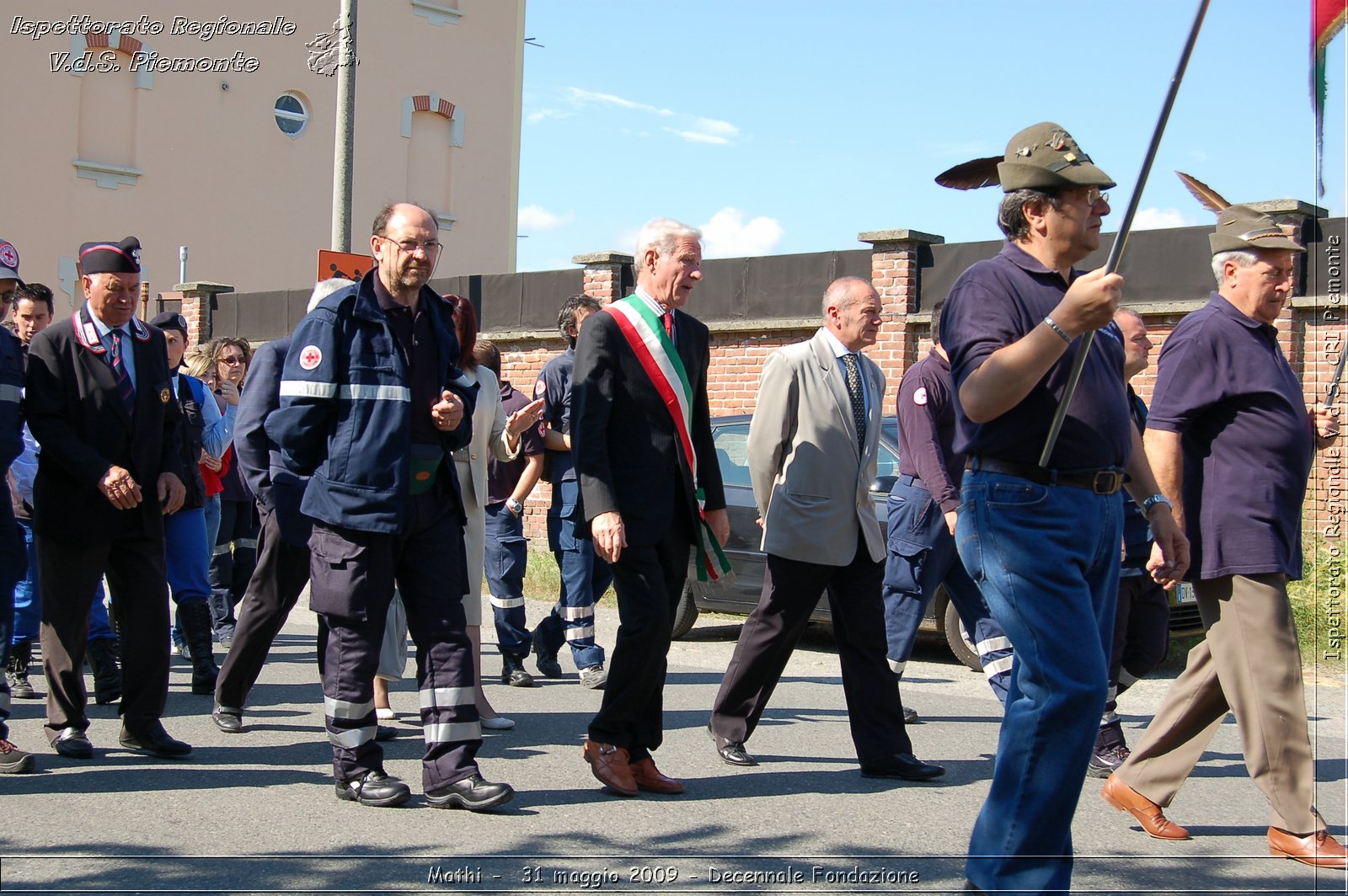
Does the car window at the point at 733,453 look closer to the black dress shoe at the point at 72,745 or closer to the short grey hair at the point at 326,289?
the short grey hair at the point at 326,289

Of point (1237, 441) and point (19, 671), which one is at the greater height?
point (1237, 441)

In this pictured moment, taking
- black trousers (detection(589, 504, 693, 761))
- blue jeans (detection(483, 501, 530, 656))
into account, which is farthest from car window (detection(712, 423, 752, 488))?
black trousers (detection(589, 504, 693, 761))

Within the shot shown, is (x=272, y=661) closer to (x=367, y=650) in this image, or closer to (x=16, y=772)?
(x=16, y=772)

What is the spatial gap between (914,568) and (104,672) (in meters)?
4.15

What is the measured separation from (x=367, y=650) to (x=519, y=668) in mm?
3217

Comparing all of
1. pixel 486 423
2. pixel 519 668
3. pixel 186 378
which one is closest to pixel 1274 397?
pixel 486 423

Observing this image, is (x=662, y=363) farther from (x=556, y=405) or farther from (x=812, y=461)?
(x=556, y=405)

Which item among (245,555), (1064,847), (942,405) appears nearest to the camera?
(1064,847)

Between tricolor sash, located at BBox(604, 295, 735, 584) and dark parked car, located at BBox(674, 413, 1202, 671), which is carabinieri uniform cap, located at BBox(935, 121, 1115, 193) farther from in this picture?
dark parked car, located at BBox(674, 413, 1202, 671)

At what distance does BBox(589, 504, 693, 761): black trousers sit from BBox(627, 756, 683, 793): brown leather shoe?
2.6 inches

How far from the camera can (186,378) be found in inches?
321

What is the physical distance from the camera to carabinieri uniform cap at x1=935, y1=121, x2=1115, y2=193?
372 centimetres

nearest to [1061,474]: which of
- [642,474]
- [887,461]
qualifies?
[642,474]

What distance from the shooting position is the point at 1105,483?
12.3ft
